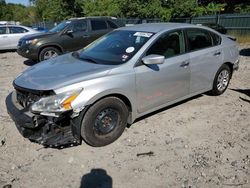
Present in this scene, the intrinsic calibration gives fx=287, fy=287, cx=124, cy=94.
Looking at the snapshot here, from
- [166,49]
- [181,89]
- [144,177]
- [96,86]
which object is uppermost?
[166,49]

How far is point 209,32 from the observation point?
5.72 metres

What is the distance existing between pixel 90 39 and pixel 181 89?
699 cm

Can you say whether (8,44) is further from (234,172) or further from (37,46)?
(234,172)

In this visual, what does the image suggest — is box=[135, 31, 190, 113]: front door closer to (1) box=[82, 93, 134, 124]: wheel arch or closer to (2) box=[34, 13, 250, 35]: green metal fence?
(1) box=[82, 93, 134, 124]: wheel arch

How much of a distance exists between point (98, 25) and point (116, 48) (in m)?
7.38

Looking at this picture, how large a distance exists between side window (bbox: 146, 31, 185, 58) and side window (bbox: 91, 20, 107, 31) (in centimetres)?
713

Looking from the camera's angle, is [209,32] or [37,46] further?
[37,46]

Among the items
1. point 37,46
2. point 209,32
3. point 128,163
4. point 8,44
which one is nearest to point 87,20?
point 37,46

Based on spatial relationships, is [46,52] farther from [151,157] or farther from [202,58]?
[151,157]

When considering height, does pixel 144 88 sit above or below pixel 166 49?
below

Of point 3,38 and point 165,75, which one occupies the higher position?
point 165,75

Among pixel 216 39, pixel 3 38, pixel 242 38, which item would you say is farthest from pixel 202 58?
pixel 242 38

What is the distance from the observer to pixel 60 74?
408 cm

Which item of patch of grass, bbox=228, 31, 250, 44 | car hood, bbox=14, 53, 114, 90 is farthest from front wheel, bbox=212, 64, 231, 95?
patch of grass, bbox=228, 31, 250, 44
